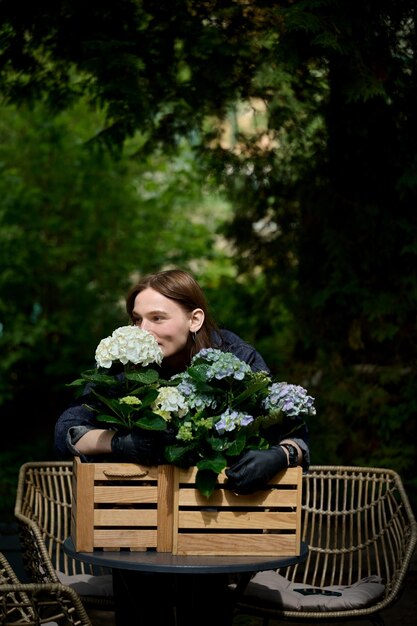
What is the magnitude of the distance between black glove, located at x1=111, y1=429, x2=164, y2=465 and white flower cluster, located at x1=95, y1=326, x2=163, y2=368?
218mm

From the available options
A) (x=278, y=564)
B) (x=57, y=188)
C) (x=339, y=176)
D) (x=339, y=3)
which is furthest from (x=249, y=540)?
(x=57, y=188)

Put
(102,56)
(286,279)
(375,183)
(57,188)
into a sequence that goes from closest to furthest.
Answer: (102,56) → (375,183) → (286,279) → (57,188)

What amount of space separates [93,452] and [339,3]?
2.51 m

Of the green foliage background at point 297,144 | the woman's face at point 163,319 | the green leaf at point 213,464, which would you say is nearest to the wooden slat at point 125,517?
the green leaf at point 213,464

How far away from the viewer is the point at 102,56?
5.07 meters

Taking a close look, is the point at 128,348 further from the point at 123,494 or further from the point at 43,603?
the point at 43,603

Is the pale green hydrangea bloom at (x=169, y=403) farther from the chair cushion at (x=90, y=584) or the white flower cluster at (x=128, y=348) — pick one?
the chair cushion at (x=90, y=584)

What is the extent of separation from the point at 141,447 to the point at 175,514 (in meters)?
0.22

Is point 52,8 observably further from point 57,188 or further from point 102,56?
point 57,188

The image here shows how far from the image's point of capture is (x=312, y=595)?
3.45 metres

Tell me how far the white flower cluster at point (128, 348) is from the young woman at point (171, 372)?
22 cm

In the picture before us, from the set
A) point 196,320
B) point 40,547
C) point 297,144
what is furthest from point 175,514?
point 297,144

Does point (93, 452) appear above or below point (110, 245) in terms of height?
above

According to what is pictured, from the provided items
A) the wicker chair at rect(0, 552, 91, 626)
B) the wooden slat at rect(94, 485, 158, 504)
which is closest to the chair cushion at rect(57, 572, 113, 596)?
the wicker chair at rect(0, 552, 91, 626)
